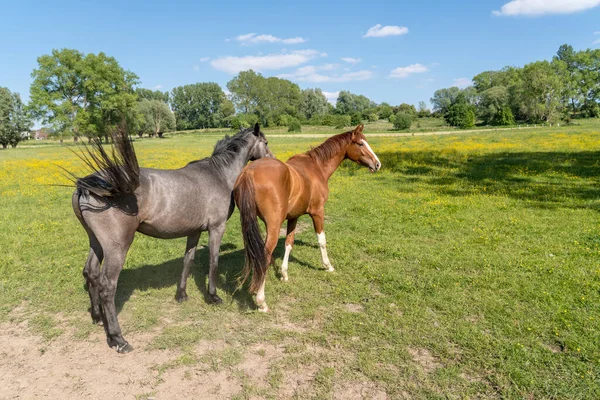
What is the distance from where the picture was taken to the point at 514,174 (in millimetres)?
15898

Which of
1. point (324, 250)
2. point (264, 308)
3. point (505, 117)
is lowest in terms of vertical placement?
point (264, 308)

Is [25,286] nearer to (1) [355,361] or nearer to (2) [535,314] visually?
(1) [355,361]

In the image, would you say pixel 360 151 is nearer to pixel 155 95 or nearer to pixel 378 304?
pixel 378 304

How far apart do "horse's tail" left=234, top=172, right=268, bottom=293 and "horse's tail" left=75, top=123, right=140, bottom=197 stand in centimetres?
142

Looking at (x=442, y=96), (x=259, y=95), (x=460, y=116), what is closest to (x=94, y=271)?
(x=460, y=116)

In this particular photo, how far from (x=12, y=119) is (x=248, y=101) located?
57560 millimetres

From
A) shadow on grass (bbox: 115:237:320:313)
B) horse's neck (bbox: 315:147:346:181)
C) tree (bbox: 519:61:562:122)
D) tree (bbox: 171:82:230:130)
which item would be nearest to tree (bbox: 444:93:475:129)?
tree (bbox: 519:61:562:122)

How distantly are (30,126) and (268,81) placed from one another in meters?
61.8

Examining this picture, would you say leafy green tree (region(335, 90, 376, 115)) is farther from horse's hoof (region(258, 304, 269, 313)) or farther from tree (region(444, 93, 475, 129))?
horse's hoof (region(258, 304, 269, 313))

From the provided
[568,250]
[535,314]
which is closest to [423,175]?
[568,250]

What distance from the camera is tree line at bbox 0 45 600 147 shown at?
178ft

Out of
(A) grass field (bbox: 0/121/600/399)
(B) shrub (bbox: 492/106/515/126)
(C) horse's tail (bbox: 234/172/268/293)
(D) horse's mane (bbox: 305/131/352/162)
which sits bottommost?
(A) grass field (bbox: 0/121/600/399)

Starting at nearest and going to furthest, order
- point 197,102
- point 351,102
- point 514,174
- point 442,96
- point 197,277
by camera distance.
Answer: point 197,277 → point 514,174 → point 197,102 → point 351,102 → point 442,96

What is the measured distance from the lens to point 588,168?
16.1 m
